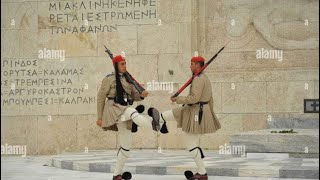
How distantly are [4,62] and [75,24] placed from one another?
2.10 meters

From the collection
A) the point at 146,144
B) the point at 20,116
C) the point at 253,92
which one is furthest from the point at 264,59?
the point at 20,116

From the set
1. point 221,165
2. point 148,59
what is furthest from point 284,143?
point 148,59

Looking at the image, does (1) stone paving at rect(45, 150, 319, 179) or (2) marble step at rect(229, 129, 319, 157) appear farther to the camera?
(2) marble step at rect(229, 129, 319, 157)

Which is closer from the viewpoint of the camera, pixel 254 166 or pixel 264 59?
pixel 254 166

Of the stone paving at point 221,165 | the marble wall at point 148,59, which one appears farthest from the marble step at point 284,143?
the marble wall at point 148,59

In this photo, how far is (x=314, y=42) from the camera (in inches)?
667

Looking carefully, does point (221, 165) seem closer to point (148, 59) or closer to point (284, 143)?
point (284, 143)

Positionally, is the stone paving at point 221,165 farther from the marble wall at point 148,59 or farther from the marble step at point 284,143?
the marble wall at point 148,59

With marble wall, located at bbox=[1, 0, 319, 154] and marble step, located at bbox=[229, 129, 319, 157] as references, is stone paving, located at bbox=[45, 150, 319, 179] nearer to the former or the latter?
marble step, located at bbox=[229, 129, 319, 157]

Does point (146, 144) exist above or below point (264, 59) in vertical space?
below

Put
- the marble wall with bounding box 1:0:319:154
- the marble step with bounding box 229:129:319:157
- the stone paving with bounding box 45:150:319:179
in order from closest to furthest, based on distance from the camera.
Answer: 1. the stone paving with bounding box 45:150:319:179
2. the marble step with bounding box 229:129:319:157
3. the marble wall with bounding box 1:0:319:154

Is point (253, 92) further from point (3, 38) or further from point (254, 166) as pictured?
point (3, 38)

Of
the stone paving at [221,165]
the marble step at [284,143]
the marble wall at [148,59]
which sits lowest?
the stone paving at [221,165]

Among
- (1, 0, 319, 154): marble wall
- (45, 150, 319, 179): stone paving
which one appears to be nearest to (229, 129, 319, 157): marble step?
(45, 150, 319, 179): stone paving
